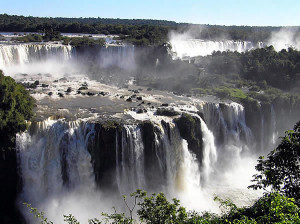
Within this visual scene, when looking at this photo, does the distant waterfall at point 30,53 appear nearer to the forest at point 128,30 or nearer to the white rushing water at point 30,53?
the white rushing water at point 30,53

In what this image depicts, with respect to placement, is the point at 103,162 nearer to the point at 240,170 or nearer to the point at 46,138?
the point at 46,138

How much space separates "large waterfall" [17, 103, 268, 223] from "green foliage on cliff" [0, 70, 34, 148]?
0.78 m

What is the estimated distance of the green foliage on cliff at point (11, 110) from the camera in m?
22.0

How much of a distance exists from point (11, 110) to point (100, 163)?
7.27 metres

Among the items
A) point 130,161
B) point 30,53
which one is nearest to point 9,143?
point 130,161

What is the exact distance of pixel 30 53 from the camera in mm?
41750

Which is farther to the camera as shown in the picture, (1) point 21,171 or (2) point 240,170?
(2) point 240,170

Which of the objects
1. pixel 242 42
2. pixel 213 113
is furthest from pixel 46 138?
pixel 242 42

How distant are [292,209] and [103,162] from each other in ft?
55.6

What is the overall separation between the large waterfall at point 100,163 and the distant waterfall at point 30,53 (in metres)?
18.8

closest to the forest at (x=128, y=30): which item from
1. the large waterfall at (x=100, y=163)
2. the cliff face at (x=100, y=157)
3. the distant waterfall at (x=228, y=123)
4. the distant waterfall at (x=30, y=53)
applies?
the distant waterfall at (x=30, y=53)

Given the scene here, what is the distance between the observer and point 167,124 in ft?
85.7

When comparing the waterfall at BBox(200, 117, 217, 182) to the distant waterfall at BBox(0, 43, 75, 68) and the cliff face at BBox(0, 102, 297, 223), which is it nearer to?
the cliff face at BBox(0, 102, 297, 223)

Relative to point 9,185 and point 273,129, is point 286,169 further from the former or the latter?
point 273,129
